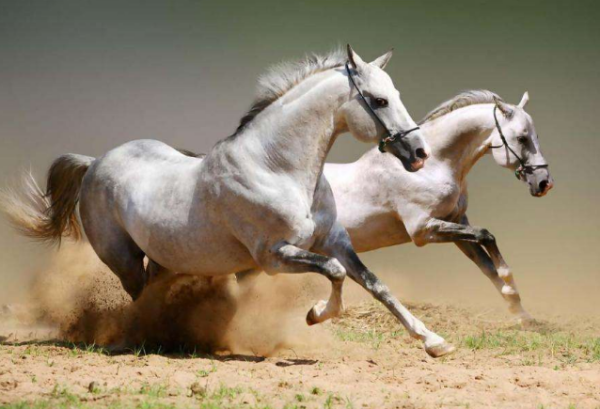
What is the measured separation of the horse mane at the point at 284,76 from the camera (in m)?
4.81

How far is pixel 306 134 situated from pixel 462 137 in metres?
2.07

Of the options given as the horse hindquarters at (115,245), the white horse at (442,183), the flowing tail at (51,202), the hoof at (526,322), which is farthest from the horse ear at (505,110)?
the flowing tail at (51,202)

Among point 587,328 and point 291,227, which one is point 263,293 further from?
point 587,328

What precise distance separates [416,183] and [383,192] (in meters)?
0.25

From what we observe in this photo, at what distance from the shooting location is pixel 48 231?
5.97 m

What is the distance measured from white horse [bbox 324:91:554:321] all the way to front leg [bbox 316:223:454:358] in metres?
1.51

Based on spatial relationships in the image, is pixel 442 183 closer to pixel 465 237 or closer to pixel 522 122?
pixel 465 237

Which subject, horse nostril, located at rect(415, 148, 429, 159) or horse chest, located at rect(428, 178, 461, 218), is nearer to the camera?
horse nostril, located at rect(415, 148, 429, 159)

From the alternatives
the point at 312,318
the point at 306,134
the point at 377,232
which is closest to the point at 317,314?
the point at 312,318

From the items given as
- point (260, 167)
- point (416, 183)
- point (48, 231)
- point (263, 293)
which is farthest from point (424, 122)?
point (48, 231)

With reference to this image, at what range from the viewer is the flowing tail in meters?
5.84

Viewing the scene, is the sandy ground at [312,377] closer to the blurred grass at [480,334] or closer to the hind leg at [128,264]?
the blurred grass at [480,334]

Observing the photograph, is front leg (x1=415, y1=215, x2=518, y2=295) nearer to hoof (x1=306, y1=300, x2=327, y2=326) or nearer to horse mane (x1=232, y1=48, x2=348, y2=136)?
hoof (x1=306, y1=300, x2=327, y2=326)

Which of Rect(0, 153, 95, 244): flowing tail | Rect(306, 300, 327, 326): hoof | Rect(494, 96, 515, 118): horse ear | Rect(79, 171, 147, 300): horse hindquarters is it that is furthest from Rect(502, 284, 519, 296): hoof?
Rect(0, 153, 95, 244): flowing tail
